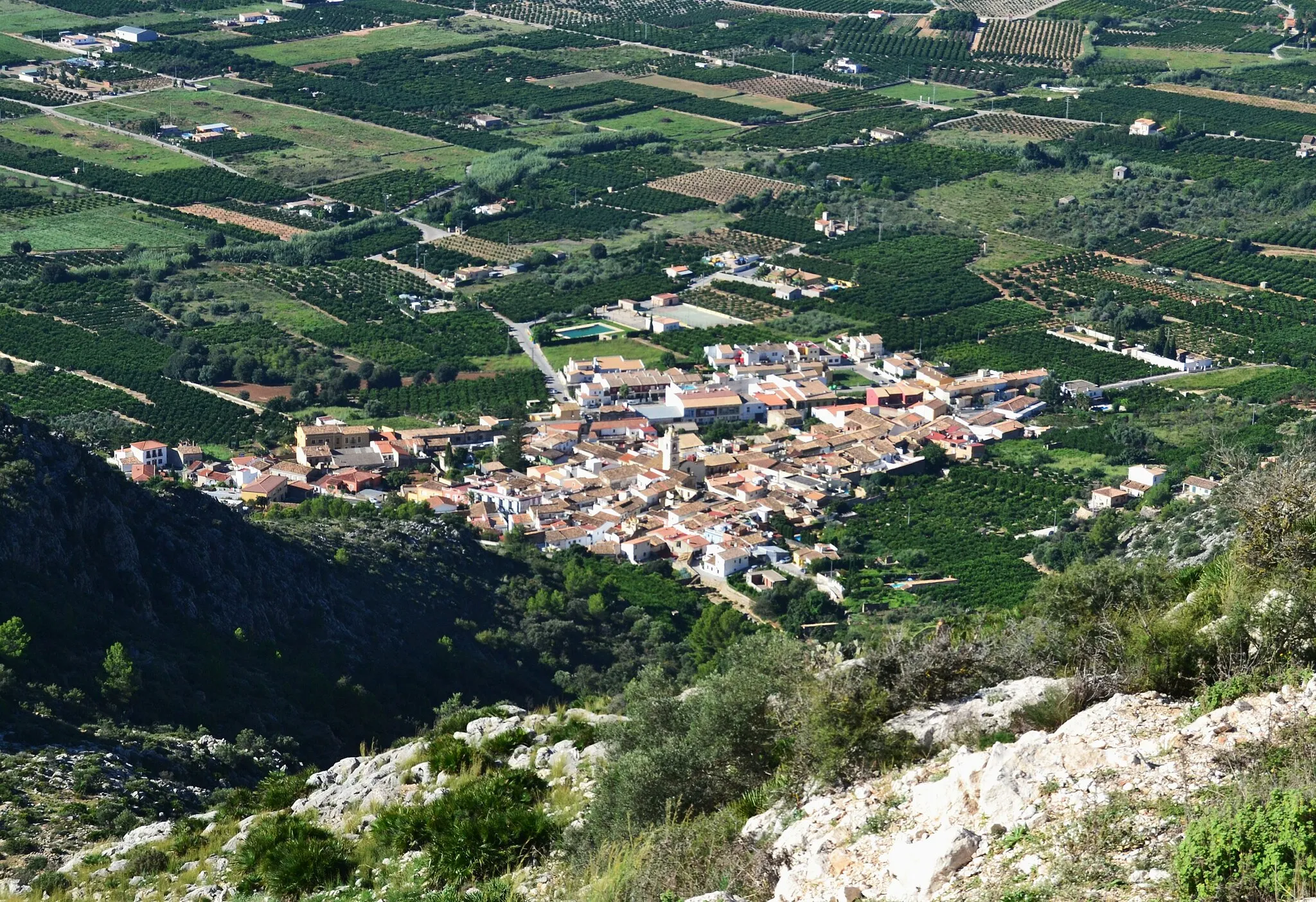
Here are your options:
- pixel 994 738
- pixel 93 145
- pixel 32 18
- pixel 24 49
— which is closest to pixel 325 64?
pixel 24 49

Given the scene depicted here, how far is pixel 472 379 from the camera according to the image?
2237 inches

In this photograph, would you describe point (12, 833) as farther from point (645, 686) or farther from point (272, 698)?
point (272, 698)

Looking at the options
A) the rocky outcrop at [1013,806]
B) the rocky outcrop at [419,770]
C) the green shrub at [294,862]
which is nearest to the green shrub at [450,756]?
the rocky outcrop at [419,770]

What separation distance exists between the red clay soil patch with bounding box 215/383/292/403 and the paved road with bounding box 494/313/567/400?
8.28 metres

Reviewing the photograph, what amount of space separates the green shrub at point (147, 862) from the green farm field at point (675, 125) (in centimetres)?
7645

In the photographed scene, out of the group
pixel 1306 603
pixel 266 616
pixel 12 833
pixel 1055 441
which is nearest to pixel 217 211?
pixel 1055 441

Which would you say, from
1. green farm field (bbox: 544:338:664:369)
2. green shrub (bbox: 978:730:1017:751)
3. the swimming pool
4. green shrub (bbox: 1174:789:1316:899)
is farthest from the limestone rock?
the swimming pool

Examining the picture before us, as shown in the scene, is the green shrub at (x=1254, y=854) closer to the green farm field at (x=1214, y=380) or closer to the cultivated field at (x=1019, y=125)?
the green farm field at (x=1214, y=380)

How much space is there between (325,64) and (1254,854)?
9973cm

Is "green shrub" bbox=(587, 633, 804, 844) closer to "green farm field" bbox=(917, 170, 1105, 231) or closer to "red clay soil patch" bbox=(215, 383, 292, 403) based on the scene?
"red clay soil patch" bbox=(215, 383, 292, 403)

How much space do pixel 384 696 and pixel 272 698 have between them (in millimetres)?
2845

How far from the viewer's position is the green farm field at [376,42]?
10481 centimetres

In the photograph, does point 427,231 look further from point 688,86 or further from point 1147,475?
point 1147,475

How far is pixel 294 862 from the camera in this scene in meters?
13.8
